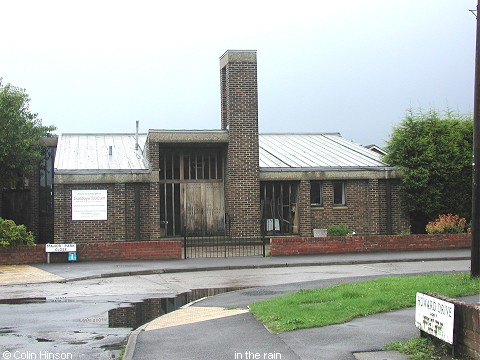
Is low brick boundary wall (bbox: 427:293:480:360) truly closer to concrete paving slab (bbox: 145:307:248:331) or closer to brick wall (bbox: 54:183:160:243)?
concrete paving slab (bbox: 145:307:248:331)

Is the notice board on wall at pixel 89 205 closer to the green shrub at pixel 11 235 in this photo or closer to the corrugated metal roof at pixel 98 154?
the corrugated metal roof at pixel 98 154

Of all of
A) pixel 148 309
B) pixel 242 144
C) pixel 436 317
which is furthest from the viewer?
pixel 242 144

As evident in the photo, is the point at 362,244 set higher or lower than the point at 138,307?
higher

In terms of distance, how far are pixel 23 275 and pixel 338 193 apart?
15.8 m

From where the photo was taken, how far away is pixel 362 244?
27188mm

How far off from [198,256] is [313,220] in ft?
22.6

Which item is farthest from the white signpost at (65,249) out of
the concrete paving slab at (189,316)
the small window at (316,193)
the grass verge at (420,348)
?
the grass verge at (420,348)

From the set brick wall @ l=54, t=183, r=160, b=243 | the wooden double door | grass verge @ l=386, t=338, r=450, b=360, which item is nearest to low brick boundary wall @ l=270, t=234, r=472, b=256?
the wooden double door

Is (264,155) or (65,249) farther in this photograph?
(264,155)

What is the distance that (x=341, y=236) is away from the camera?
2733cm

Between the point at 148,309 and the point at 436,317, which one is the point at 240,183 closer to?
the point at 148,309

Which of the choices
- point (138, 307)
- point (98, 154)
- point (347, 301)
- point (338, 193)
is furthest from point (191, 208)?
point (347, 301)

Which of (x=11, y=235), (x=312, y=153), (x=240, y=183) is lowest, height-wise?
(x=11, y=235)

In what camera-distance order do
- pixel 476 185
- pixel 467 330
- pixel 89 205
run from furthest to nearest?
1. pixel 89 205
2. pixel 476 185
3. pixel 467 330
